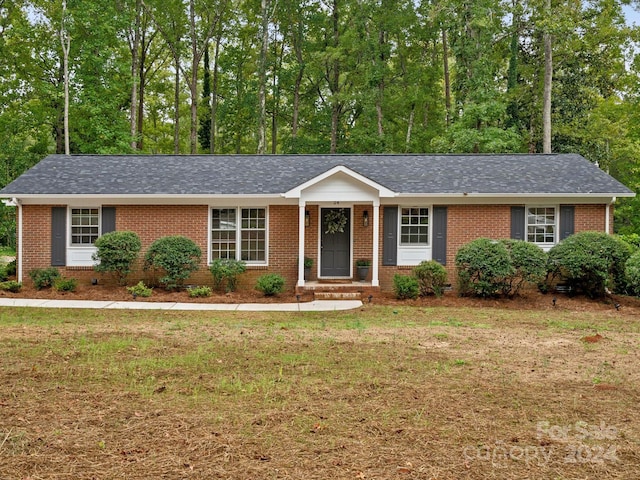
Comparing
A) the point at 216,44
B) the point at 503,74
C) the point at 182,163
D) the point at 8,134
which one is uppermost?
the point at 216,44

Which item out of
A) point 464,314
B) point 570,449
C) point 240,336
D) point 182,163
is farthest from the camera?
point 182,163

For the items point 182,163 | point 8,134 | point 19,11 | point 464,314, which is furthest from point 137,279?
point 19,11

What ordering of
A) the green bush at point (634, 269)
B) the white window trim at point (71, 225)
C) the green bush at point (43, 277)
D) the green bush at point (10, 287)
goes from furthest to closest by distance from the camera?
the white window trim at point (71, 225) → the green bush at point (43, 277) → the green bush at point (10, 287) → the green bush at point (634, 269)

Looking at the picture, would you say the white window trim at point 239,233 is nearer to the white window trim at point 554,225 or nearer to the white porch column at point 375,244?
the white porch column at point 375,244

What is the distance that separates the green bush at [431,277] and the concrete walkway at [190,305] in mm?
1919

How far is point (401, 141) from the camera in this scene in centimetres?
3094

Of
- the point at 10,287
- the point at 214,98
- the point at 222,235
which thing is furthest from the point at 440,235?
the point at 214,98

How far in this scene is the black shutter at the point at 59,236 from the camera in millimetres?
15672

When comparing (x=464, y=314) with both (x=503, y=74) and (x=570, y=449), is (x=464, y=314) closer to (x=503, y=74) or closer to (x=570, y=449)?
(x=570, y=449)

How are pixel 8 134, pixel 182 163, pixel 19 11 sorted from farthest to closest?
pixel 19 11 < pixel 8 134 < pixel 182 163

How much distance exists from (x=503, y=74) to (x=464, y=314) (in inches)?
947

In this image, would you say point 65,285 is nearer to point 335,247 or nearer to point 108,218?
point 108,218

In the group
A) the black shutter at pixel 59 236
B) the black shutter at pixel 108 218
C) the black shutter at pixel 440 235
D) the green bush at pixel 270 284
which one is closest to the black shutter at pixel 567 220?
the black shutter at pixel 440 235

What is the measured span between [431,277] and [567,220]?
453 centimetres
